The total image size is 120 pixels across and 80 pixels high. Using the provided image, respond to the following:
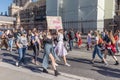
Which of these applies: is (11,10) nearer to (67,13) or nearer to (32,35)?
(67,13)

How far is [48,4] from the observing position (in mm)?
37812

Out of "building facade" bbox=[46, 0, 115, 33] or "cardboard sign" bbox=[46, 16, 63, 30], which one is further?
"building facade" bbox=[46, 0, 115, 33]

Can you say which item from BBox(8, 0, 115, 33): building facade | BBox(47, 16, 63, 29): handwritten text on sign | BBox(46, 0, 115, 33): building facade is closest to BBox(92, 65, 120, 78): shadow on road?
BBox(47, 16, 63, 29): handwritten text on sign

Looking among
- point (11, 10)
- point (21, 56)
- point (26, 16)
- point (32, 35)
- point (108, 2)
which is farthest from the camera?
point (11, 10)

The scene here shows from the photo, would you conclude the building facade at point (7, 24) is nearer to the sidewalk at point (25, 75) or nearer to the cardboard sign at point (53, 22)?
the cardboard sign at point (53, 22)

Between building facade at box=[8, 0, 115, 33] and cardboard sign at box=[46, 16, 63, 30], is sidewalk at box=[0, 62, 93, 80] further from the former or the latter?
building facade at box=[8, 0, 115, 33]

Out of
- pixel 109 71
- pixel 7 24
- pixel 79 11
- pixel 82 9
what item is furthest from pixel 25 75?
pixel 7 24

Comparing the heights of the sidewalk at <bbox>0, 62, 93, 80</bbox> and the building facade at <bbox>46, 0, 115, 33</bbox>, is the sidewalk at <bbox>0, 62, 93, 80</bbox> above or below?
below

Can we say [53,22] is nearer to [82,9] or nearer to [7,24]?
[82,9]

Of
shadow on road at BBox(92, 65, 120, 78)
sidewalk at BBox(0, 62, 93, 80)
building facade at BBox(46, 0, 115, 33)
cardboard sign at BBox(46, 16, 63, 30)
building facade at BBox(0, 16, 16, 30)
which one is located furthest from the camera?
building facade at BBox(0, 16, 16, 30)

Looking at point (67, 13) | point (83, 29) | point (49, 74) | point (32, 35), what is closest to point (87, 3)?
point (67, 13)

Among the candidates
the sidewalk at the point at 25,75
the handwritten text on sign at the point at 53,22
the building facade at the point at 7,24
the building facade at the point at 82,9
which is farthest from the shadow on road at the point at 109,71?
the building facade at the point at 7,24

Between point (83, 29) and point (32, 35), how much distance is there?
1480 cm

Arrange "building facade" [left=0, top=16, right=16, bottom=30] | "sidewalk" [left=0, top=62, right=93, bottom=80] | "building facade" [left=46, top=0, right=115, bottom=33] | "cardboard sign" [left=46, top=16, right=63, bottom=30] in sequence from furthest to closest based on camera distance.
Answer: "building facade" [left=0, top=16, right=16, bottom=30]
"building facade" [left=46, top=0, right=115, bottom=33]
"cardboard sign" [left=46, top=16, right=63, bottom=30]
"sidewalk" [left=0, top=62, right=93, bottom=80]
